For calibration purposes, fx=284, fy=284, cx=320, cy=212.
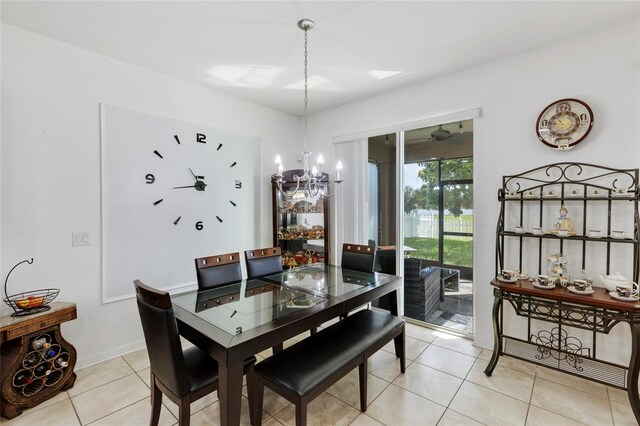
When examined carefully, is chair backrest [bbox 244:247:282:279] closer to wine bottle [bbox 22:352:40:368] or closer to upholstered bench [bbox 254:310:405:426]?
upholstered bench [bbox 254:310:405:426]

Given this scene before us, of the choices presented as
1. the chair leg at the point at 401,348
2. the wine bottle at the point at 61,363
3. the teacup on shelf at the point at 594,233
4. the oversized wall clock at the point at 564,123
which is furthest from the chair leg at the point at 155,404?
the oversized wall clock at the point at 564,123

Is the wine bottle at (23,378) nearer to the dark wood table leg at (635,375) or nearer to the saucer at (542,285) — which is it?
the saucer at (542,285)

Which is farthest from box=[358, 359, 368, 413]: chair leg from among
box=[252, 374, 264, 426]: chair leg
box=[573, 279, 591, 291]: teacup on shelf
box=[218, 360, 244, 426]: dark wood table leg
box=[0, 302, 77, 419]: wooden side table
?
box=[0, 302, 77, 419]: wooden side table

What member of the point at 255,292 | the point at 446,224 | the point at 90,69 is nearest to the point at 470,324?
the point at 446,224

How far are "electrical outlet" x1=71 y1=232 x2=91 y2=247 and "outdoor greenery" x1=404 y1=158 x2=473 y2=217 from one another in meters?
3.36

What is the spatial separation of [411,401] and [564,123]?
2603mm

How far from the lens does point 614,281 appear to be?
2.09 metres

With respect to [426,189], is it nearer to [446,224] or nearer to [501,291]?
[446,224]

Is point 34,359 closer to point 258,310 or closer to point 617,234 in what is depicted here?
point 258,310

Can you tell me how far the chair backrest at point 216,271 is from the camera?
242 centimetres

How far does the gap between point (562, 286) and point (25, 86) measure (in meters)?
4.58

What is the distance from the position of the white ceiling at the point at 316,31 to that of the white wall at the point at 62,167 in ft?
0.59

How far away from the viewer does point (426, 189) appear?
3463 millimetres

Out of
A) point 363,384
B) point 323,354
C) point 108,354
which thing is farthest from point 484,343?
point 108,354
